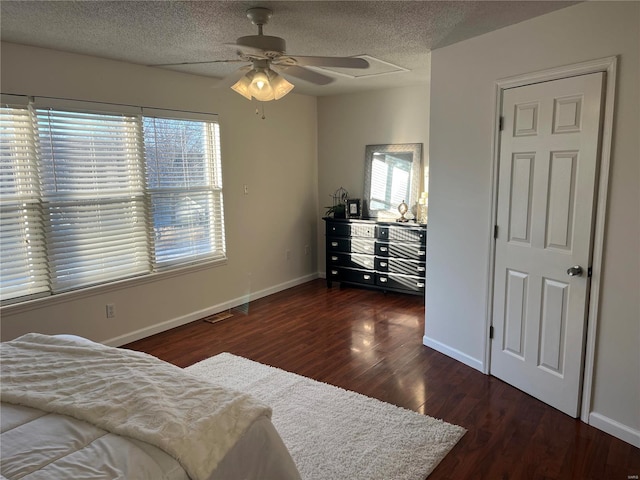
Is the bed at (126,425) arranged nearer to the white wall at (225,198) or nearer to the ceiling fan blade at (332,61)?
the ceiling fan blade at (332,61)

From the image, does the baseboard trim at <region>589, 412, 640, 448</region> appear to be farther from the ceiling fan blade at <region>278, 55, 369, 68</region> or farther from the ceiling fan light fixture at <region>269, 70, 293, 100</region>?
the ceiling fan light fixture at <region>269, 70, 293, 100</region>

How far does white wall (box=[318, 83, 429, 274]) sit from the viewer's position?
5242 millimetres

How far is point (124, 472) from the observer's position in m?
1.33

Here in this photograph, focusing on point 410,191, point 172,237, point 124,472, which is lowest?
point 124,472

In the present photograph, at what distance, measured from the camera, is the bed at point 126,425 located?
4.50ft

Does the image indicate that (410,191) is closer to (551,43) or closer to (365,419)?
(551,43)

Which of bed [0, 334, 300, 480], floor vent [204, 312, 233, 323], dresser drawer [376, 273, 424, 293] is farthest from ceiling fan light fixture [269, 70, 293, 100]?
dresser drawer [376, 273, 424, 293]

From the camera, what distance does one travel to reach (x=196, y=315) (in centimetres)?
462

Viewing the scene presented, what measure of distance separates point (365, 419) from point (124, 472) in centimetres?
167

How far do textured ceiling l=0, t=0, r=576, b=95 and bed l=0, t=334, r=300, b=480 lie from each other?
193cm

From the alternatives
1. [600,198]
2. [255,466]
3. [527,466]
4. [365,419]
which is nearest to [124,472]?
[255,466]

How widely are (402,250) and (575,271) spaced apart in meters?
2.56

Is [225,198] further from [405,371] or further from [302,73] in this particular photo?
[405,371]

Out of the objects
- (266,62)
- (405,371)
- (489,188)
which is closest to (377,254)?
(405,371)
